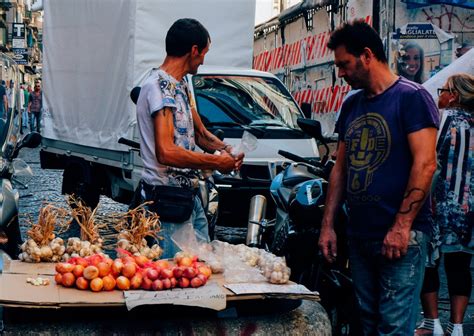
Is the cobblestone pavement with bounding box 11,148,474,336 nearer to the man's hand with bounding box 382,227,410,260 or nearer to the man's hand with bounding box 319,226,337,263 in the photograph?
the man's hand with bounding box 319,226,337,263

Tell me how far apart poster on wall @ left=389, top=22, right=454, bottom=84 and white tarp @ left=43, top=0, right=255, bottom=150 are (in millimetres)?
3717

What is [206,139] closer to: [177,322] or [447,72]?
[177,322]

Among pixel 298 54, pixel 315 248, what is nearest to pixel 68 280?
pixel 315 248

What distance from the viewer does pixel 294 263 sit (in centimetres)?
518

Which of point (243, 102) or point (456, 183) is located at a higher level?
point (243, 102)

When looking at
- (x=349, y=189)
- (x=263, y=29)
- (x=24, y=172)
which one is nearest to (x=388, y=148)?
(x=349, y=189)

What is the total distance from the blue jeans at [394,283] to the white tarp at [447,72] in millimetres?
2892

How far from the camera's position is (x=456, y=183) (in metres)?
5.81

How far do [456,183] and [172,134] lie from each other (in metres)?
2.30

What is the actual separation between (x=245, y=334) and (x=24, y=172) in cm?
357

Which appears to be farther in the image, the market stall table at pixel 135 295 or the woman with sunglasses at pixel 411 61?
the woman with sunglasses at pixel 411 61

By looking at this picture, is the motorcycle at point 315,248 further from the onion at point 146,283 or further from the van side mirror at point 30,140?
the van side mirror at point 30,140

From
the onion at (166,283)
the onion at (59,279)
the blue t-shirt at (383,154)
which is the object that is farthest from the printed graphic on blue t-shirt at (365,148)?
the onion at (59,279)

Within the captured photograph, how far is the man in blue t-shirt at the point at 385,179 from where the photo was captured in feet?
12.6
